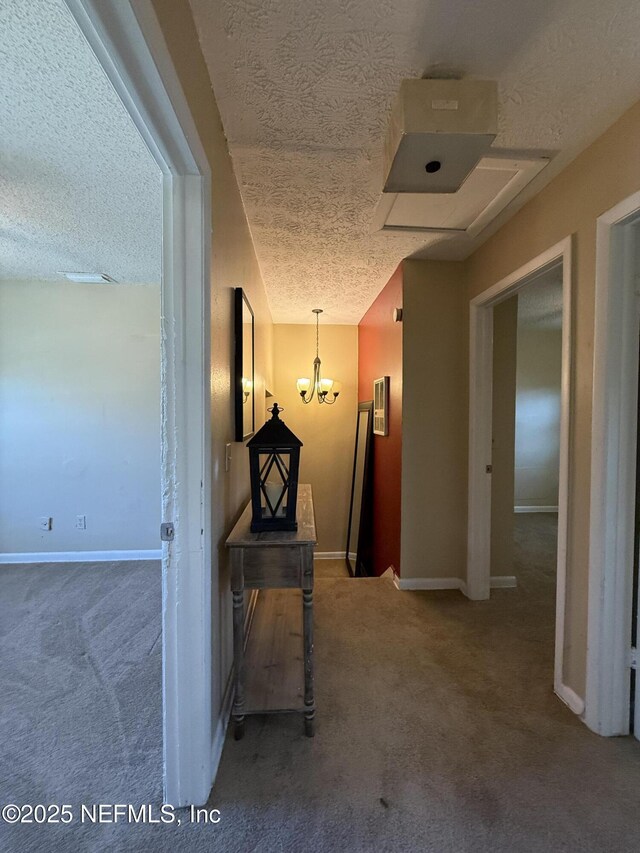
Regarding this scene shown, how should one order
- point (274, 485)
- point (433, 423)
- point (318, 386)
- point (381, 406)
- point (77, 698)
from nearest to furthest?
1. point (274, 485)
2. point (77, 698)
3. point (433, 423)
4. point (381, 406)
5. point (318, 386)

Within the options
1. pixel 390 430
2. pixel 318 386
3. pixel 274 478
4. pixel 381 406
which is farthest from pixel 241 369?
pixel 318 386

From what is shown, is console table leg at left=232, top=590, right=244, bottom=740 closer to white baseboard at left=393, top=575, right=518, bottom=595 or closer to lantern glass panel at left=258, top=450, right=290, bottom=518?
lantern glass panel at left=258, top=450, right=290, bottom=518

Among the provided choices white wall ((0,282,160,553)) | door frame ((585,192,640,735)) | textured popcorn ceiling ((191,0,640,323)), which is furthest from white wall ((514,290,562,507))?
white wall ((0,282,160,553))

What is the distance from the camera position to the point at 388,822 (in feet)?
3.71

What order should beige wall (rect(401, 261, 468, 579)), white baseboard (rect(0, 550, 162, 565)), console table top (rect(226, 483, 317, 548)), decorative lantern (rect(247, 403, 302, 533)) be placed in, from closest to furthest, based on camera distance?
console table top (rect(226, 483, 317, 548)), decorative lantern (rect(247, 403, 302, 533)), beige wall (rect(401, 261, 468, 579)), white baseboard (rect(0, 550, 162, 565))

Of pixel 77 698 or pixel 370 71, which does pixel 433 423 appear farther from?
pixel 77 698

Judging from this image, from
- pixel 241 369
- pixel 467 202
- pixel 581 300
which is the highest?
pixel 467 202

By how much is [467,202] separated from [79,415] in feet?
11.1

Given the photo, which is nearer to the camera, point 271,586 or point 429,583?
point 271,586

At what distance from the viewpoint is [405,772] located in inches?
51.0

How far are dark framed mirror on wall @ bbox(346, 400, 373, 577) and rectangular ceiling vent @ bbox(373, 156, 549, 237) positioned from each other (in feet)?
6.06

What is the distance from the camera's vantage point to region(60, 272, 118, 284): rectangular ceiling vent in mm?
2992

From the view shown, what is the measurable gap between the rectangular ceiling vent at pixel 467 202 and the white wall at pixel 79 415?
234 cm

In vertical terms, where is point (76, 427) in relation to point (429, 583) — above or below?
above
